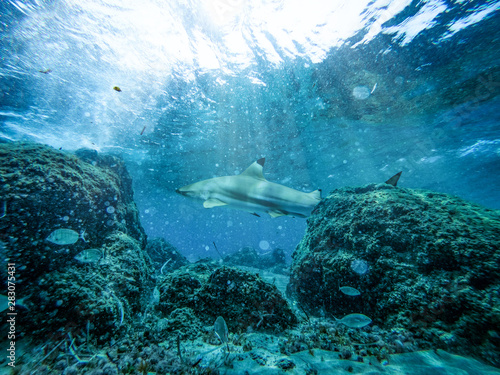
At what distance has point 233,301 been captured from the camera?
3.74 meters

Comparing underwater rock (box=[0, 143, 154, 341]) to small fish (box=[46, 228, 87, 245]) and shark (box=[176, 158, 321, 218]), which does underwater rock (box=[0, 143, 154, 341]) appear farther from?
shark (box=[176, 158, 321, 218])

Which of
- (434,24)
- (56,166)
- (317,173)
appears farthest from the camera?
(317,173)

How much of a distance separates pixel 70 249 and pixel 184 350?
126 inches

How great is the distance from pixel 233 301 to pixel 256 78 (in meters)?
11.2

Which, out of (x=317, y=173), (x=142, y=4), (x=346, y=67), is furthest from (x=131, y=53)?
(x=317, y=173)

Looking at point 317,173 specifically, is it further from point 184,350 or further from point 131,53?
point 184,350

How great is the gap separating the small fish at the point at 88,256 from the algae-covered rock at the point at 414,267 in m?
4.76

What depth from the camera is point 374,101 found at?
12031 mm

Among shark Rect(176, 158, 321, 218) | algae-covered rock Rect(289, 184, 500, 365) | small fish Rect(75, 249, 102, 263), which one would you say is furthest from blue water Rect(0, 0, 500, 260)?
small fish Rect(75, 249, 102, 263)

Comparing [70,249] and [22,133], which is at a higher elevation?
[22,133]

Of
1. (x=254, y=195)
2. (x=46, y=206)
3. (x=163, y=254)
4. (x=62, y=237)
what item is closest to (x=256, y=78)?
(x=254, y=195)

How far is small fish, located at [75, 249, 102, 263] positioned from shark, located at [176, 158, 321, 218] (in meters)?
2.53

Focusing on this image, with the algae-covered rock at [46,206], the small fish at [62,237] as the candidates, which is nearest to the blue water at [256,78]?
the algae-covered rock at [46,206]

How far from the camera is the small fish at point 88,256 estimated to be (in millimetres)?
3902
